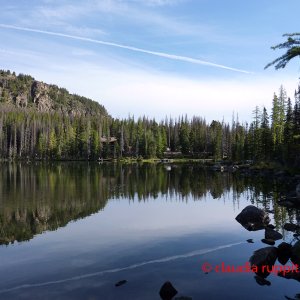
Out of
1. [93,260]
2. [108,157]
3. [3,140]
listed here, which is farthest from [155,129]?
[93,260]

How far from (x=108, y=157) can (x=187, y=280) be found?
153922 mm

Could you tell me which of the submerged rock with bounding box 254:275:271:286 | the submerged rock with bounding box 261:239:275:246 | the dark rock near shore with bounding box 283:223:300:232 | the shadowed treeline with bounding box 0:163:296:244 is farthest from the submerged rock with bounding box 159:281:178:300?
the shadowed treeline with bounding box 0:163:296:244

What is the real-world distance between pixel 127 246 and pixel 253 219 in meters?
12.2

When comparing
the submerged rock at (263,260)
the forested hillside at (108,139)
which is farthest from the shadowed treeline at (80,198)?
the forested hillside at (108,139)

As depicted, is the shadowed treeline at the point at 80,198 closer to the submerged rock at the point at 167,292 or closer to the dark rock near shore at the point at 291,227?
the dark rock near shore at the point at 291,227

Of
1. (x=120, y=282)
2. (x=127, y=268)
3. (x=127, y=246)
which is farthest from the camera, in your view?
(x=127, y=246)

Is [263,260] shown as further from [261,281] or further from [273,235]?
[273,235]

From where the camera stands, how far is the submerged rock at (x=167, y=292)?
1598 cm

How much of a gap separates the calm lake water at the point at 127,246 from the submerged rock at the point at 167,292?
305mm

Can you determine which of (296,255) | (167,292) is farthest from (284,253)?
(167,292)

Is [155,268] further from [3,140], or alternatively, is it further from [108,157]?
[3,140]

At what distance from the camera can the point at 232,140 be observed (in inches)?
5551

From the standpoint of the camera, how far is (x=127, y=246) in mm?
24703

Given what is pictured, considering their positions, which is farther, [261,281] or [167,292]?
[261,281]
